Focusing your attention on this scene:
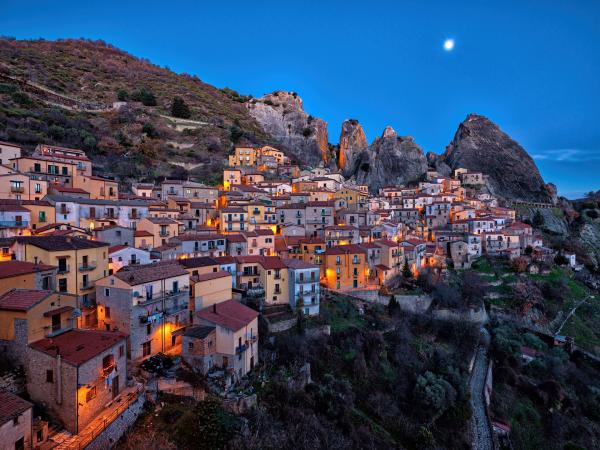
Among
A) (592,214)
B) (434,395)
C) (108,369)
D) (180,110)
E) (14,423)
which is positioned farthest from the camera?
(592,214)

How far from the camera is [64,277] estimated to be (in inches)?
905

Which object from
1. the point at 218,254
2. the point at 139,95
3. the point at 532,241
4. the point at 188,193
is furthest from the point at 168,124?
the point at 532,241

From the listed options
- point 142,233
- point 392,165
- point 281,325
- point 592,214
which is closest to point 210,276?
point 281,325

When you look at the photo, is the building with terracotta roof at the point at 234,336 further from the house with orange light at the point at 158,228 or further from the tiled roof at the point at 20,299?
the house with orange light at the point at 158,228

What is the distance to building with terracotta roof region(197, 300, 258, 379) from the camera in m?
22.4

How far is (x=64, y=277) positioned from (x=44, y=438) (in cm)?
1134

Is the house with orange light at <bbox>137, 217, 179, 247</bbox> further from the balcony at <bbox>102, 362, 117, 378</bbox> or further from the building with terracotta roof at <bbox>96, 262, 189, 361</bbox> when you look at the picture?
the balcony at <bbox>102, 362, 117, 378</bbox>

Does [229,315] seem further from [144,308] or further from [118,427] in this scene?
[118,427]

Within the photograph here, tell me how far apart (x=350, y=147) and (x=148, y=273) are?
9554 centimetres

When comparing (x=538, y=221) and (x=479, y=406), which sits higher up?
(x=538, y=221)

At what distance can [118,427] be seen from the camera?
52.7 feet

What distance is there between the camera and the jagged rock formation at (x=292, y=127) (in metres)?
104

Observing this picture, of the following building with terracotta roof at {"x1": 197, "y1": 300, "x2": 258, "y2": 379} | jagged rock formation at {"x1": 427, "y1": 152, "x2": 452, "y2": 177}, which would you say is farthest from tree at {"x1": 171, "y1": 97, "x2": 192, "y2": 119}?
building with terracotta roof at {"x1": 197, "y1": 300, "x2": 258, "y2": 379}

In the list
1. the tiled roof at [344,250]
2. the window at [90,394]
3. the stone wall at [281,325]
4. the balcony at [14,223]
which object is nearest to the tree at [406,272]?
the tiled roof at [344,250]
